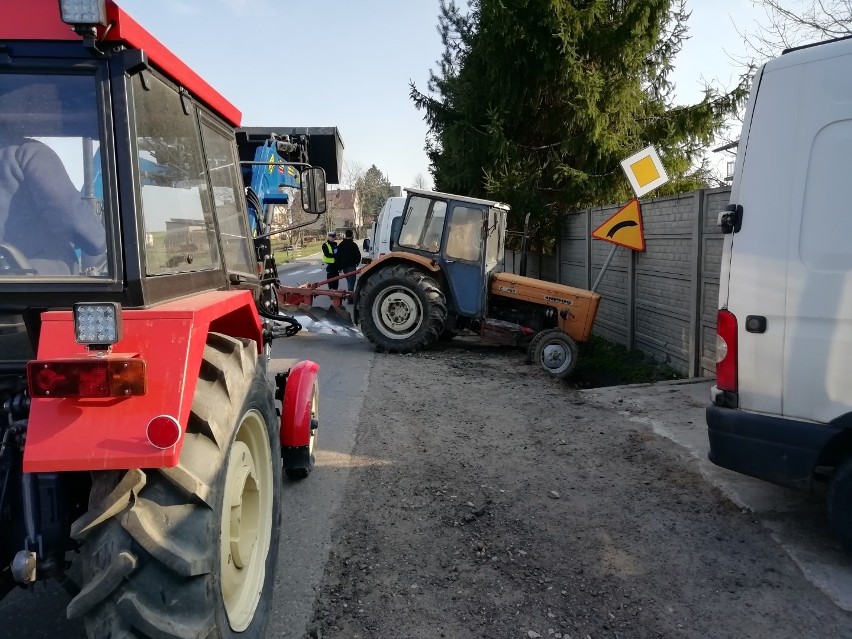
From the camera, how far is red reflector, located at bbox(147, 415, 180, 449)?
170cm

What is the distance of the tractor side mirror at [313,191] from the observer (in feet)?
12.7

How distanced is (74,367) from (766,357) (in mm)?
3093

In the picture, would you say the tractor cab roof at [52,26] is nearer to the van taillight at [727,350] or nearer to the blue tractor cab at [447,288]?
the van taillight at [727,350]

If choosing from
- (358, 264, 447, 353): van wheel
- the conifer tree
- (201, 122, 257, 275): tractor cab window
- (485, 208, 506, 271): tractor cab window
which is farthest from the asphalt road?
the conifer tree

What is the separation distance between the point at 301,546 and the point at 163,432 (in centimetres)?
198

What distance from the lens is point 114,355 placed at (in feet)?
5.72

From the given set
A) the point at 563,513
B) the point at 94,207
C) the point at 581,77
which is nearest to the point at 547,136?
the point at 581,77

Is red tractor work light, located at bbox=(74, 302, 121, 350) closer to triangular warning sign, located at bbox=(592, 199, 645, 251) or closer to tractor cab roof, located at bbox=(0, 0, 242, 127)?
tractor cab roof, located at bbox=(0, 0, 242, 127)

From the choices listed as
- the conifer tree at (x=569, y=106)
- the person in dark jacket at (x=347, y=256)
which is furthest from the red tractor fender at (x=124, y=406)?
the person in dark jacket at (x=347, y=256)

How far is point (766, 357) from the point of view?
3188mm

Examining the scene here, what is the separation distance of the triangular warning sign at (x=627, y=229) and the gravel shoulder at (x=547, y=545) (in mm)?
3254

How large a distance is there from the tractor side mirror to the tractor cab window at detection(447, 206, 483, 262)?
5.21 m

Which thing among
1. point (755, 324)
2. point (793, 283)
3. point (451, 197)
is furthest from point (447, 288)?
point (793, 283)

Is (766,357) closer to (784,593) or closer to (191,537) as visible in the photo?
(784,593)
